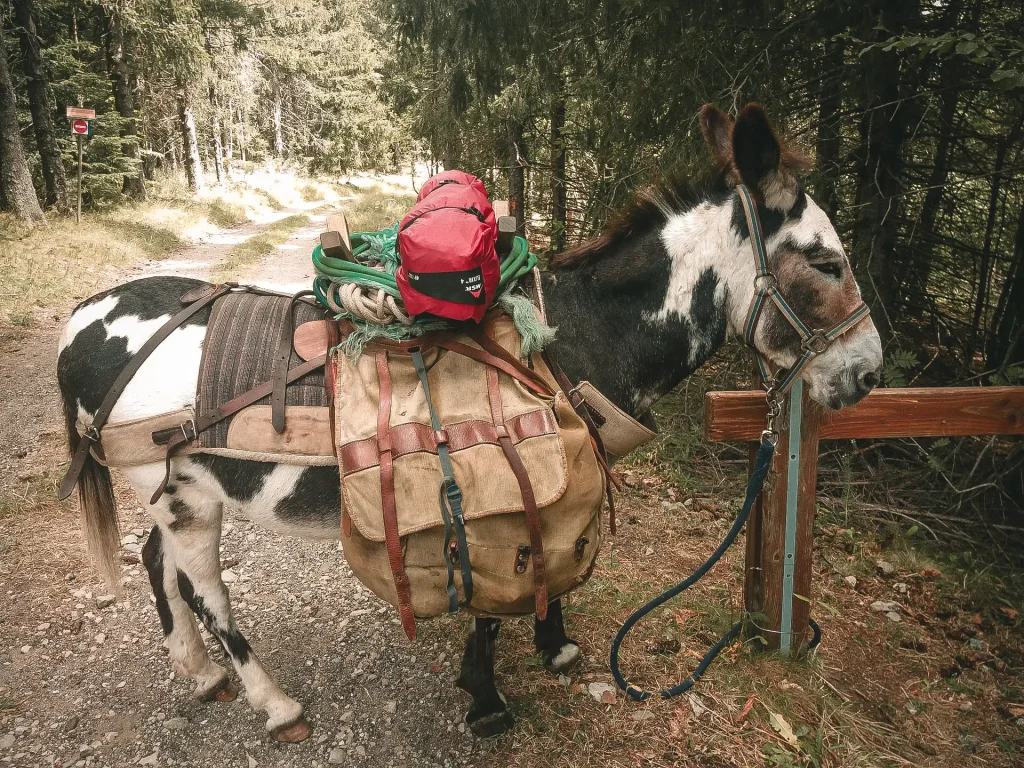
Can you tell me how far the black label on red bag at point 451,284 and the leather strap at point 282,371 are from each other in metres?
0.68

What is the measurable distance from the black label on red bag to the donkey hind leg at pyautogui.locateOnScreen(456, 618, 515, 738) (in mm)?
1442

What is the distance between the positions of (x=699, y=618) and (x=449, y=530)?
1979 mm

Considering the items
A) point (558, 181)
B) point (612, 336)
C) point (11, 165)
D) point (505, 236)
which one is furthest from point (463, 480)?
point (11, 165)

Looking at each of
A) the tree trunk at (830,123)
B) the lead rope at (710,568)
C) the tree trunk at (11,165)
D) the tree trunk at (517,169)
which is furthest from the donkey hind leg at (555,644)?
the tree trunk at (11,165)

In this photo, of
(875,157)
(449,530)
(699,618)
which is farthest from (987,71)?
(449,530)

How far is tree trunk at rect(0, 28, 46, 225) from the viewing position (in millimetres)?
10844

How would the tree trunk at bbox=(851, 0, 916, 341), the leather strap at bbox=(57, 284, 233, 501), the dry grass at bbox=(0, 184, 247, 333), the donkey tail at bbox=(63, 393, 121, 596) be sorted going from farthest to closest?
1. the dry grass at bbox=(0, 184, 247, 333)
2. the tree trunk at bbox=(851, 0, 916, 341)
3. the donkey tail at bbox=(63, 393, 121, 596)
4. the leather strap at bbox=(57, 284, 233, 501)

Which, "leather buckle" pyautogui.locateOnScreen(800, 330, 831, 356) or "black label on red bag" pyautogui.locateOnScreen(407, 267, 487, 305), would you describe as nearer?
"black label on red bag" pyautogui.locateOnScreen(407, 267, 487, 305)

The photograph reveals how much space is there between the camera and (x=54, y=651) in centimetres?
308

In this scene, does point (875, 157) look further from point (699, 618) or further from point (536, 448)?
point (536, 448)

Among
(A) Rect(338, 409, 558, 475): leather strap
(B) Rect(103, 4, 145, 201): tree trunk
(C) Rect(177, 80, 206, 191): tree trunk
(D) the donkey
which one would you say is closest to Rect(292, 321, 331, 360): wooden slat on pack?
(D) the donkey

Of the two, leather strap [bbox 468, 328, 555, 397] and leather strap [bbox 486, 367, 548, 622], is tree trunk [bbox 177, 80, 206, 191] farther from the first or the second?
→ leather strap [bbox 486, 367, 548, 622]

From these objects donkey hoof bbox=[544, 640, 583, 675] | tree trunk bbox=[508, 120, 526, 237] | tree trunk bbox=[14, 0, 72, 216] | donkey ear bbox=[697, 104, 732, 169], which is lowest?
donkey hoof bbox=[544, 640, 583, 675]

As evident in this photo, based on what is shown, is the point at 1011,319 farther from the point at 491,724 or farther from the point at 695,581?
the point at 491,724
